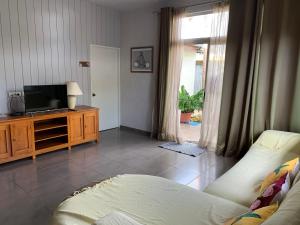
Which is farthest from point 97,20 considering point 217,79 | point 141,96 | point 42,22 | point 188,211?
point 188,211

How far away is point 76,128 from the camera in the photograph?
4.12m

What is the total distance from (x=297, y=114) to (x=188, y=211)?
96.1 inches

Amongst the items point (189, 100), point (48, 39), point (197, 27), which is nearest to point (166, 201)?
point (197, 27)

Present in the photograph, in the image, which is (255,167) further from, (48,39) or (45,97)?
(48,39)

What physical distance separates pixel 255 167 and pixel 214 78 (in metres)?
1.85

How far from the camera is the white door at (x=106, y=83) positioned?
4.94 meters

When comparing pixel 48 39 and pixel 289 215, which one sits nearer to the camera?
pixel 289 215

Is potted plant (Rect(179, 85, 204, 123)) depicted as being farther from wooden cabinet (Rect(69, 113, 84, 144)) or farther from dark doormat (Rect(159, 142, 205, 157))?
wooden cabinet (Rect(69, 113, 84, 144))

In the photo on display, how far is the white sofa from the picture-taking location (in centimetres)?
147

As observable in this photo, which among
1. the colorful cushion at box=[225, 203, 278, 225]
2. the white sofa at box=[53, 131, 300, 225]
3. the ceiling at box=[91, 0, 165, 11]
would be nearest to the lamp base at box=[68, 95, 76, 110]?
the ceiling at box=[91, 0, 165, 11]

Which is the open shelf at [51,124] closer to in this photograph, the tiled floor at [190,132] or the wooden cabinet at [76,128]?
the wooden cabinet at [76,128]

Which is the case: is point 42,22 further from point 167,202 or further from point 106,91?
point 167,202

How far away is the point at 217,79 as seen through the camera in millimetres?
3809

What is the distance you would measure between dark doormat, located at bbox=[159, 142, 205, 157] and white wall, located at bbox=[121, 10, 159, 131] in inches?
35.0
